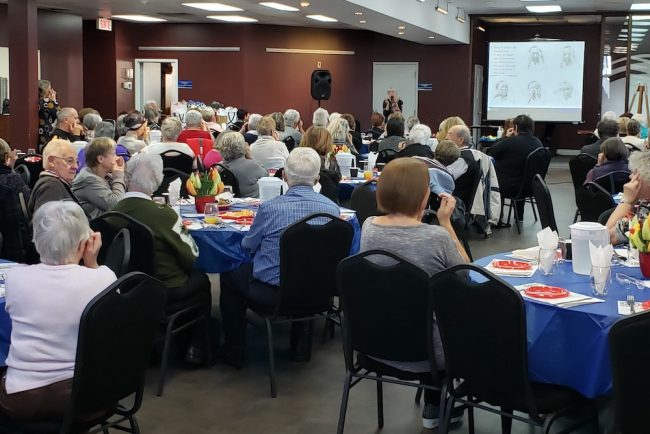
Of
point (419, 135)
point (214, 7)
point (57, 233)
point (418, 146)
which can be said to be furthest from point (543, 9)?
point (57, 233)

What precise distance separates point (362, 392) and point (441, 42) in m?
15.8

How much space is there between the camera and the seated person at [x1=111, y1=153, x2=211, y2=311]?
4.32 metres

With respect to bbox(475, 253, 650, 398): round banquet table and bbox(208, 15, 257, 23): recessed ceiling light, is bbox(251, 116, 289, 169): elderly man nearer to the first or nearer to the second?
bbox(475, 253, 650, 398): round banquet table

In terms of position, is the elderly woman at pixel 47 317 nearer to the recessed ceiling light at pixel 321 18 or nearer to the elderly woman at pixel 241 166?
the elderly woman at pixel 241 166

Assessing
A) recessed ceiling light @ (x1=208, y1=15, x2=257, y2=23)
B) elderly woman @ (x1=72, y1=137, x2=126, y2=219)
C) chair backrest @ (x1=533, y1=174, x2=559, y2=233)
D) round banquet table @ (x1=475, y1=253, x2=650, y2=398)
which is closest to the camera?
round banquet table @ (x1=475, y1=253, x2=650, y2=398)

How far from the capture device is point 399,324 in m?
3.32

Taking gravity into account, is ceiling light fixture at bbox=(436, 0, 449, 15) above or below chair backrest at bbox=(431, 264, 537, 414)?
above

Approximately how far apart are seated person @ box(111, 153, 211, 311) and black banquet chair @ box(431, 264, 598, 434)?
171cm

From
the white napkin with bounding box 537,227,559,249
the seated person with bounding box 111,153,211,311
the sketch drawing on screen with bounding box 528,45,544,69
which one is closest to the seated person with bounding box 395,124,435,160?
the seated person with bounding box 111,153,211,311

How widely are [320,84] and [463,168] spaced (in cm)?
1147

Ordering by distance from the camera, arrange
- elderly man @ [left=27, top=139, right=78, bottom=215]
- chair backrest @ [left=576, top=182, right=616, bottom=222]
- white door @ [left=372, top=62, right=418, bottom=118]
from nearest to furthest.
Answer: elderly man @ [left=27, top=139, right=78, bottom=215] < chair backrest @ [left=576, top=182, right=616, bottom=222] < white door @ [left=372, top=62, right=418, bottom=118]

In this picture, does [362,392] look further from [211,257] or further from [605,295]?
[605,295]

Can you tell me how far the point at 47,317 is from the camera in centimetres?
287

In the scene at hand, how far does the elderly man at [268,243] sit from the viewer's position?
450 cm
